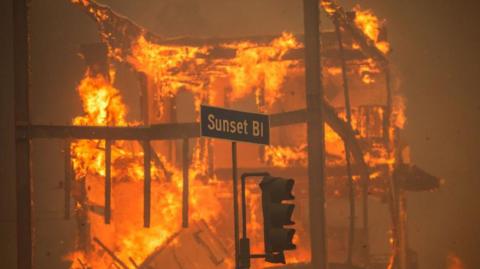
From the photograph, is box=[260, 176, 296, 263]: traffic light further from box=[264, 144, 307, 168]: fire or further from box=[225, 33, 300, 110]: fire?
box=[264, 144, 307, 168]: fire

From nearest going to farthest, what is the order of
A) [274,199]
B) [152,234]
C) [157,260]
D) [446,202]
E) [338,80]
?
[274,199] → [157,260] → [152,234] → [338,80] → [446,202]

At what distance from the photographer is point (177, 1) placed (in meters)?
34.6

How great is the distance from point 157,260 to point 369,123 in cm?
867

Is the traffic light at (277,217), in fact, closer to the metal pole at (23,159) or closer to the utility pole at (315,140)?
the utility pole at (315,140)

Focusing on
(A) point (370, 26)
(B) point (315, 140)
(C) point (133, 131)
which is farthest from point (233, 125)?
(A) point (370, 26)

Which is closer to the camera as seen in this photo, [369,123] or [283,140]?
[369,123]

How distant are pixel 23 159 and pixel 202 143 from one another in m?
11.2

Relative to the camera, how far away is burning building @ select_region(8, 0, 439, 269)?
16.0 meters

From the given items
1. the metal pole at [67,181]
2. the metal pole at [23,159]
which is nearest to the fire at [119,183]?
the metal pole at [67,181]

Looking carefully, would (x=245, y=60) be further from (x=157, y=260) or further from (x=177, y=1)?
(x=177, y=1)

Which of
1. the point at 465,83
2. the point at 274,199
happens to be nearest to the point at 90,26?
the point at 465,83

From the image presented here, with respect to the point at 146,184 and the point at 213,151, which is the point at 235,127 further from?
the point at 213,151

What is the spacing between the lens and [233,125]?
6.34 meters

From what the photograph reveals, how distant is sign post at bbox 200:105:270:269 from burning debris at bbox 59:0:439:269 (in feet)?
27.4
